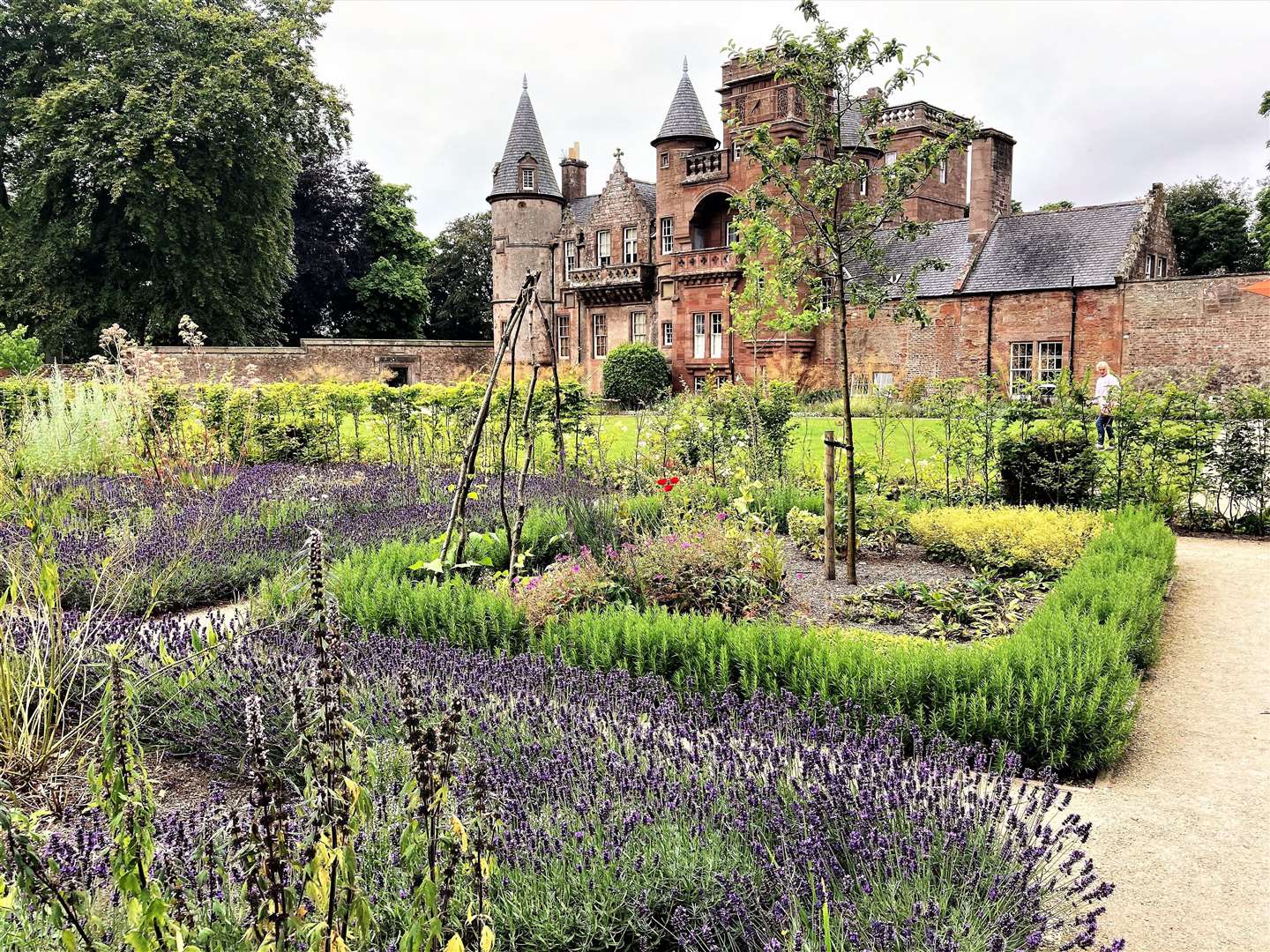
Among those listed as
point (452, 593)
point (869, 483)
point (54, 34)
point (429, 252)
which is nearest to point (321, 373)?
point (54, 34)

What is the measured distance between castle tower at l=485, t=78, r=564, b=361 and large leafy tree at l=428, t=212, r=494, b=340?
1103 cm

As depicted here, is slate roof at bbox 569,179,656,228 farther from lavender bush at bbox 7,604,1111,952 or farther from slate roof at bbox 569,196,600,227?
lavender bush at bbox 7,604,1111,952

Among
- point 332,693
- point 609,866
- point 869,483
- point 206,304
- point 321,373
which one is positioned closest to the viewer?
point 332,693

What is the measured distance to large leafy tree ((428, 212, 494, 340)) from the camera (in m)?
48.3

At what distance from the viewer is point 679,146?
105ft

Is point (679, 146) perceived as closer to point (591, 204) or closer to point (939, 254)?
point (591, 204)

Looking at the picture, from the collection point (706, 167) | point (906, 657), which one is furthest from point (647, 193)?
point (906, 657)

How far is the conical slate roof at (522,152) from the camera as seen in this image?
3656 centimetres

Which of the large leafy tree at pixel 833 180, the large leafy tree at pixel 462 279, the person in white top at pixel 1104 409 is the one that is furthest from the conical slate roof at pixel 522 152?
the large leafy tree at pixel 833 180

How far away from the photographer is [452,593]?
578cm

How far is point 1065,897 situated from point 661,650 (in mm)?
2449

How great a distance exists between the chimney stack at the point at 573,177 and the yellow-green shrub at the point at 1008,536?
34.7 m

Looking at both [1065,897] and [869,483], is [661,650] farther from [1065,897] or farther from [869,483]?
[869,483]

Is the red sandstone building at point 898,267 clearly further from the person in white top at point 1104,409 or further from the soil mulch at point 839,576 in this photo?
the soil mulch at point 839,576
